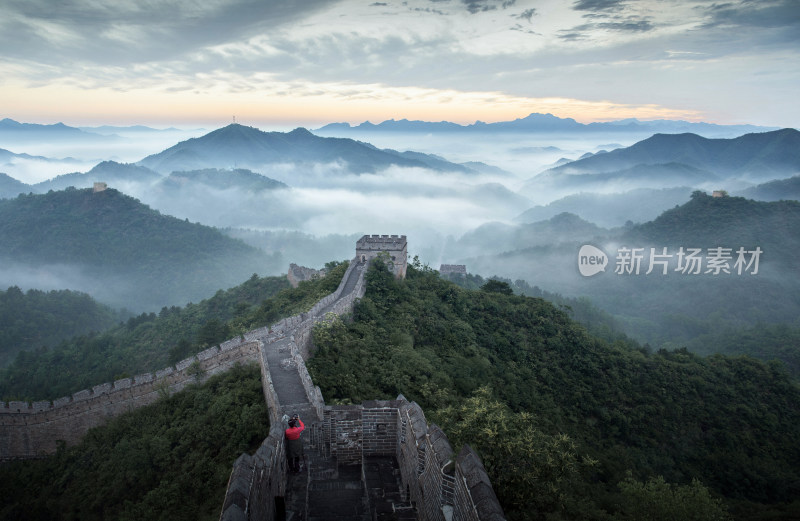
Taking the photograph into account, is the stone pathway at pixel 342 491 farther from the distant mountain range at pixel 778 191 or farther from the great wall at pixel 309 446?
the distant mountain range at pixel 778 191

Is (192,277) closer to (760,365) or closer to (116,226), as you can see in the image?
(116,226)

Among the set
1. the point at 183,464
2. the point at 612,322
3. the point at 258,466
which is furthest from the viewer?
the point at 612,322

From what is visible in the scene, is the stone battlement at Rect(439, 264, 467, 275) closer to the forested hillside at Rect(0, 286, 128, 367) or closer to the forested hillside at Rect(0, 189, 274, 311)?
the forested hillside at Rect(0, 286, 128, 367)

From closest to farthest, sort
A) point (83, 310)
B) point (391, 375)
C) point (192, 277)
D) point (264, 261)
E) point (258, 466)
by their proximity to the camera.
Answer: point (258, 466) → point (391, 375) → point (83, 310) → point (192, 277) → point (264, 261)

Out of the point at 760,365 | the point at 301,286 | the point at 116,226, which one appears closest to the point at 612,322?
the point at 760,365

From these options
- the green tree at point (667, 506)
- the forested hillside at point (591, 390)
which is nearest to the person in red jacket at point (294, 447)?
the forested hillside at point (591, 390)

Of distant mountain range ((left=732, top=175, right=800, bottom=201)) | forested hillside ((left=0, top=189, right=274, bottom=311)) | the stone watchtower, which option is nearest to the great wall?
the stone watchtower
